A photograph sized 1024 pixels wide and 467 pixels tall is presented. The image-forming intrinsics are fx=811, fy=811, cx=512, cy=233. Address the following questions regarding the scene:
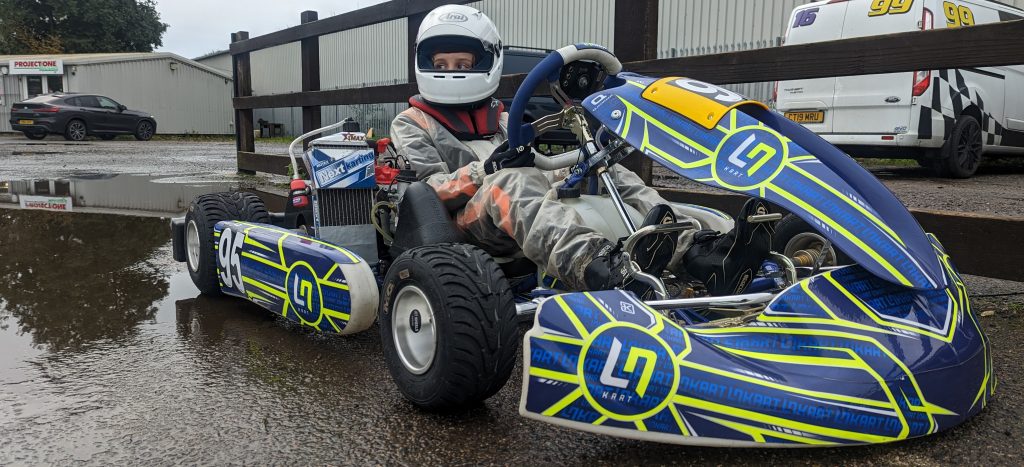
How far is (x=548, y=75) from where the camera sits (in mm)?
2855

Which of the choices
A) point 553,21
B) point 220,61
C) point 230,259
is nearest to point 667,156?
point 230,259

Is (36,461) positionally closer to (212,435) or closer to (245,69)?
(212,435)

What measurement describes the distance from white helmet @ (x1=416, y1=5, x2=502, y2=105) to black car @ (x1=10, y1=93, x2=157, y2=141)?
22925 mm

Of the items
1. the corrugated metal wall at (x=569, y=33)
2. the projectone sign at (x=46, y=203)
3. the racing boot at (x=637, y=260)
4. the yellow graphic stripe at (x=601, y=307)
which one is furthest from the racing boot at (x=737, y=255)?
the projectone sign at (x=46, y=203)

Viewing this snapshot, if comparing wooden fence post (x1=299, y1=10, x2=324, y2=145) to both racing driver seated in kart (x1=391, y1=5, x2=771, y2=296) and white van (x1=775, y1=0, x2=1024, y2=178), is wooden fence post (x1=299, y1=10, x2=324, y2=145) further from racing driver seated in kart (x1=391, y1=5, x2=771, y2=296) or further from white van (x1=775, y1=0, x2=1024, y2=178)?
white van (x1=775, y1=0, x2=1024, y2=178)

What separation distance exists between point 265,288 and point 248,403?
3.14 ft

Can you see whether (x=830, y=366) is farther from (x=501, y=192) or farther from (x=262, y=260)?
(x=262, y=260)

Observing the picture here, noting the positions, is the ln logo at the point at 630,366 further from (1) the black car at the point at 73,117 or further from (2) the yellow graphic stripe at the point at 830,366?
(1) the black car at the point at 73,117

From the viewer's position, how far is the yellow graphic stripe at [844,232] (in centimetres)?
207

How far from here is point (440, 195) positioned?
309cm

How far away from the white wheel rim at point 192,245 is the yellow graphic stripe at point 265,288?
73 cm

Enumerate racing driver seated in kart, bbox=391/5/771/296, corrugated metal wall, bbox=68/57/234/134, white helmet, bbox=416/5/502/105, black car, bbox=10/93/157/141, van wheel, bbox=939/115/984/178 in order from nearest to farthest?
racing driver seated in kart, bbox=391/5/771/296 → white helmet, bbox=416/5/502/105 → van wheel, bbox=939/115/984/178 → black car, bbox=10/93/157/141 → corrugated metal wall, bbox=68/57/234/134

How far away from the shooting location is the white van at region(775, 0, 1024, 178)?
7573 millimetres

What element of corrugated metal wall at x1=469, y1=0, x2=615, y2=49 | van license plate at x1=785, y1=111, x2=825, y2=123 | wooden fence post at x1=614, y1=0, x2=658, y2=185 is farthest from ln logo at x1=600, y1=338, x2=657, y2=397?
corrugated metal wall at x1=469, y1=0, x2=615, y2=49
